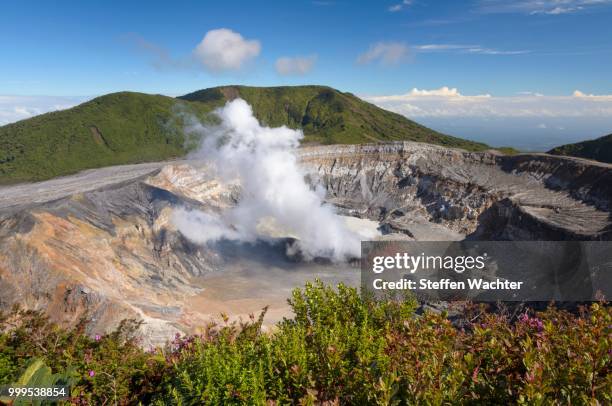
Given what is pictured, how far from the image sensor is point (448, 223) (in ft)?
224

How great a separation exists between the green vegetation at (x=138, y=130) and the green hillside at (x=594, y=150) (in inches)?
1859

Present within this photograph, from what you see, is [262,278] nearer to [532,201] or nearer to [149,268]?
[149,268]

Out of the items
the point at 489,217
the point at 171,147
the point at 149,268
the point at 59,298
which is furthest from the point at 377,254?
the point at 171,147

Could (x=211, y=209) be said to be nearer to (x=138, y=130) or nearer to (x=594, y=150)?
(x=594, y=150)

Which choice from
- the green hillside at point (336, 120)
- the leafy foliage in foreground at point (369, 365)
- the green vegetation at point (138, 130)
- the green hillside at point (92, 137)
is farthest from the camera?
the green hillside at point (336, 120)

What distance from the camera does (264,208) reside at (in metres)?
64.8

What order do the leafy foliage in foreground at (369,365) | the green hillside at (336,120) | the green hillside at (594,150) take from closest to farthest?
the leafy foliage in foreground at (369,365) < the green hillside at (594,150) < the green hillside at (336,120)

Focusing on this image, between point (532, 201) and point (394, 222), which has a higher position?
point (532, 201)

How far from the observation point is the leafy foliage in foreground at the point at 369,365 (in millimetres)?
6913

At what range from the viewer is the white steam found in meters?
54.2

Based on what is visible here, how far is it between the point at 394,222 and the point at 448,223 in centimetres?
984

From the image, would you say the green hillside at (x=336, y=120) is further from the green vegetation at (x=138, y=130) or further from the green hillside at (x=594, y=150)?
the green hillside at (x=594, y=150)
